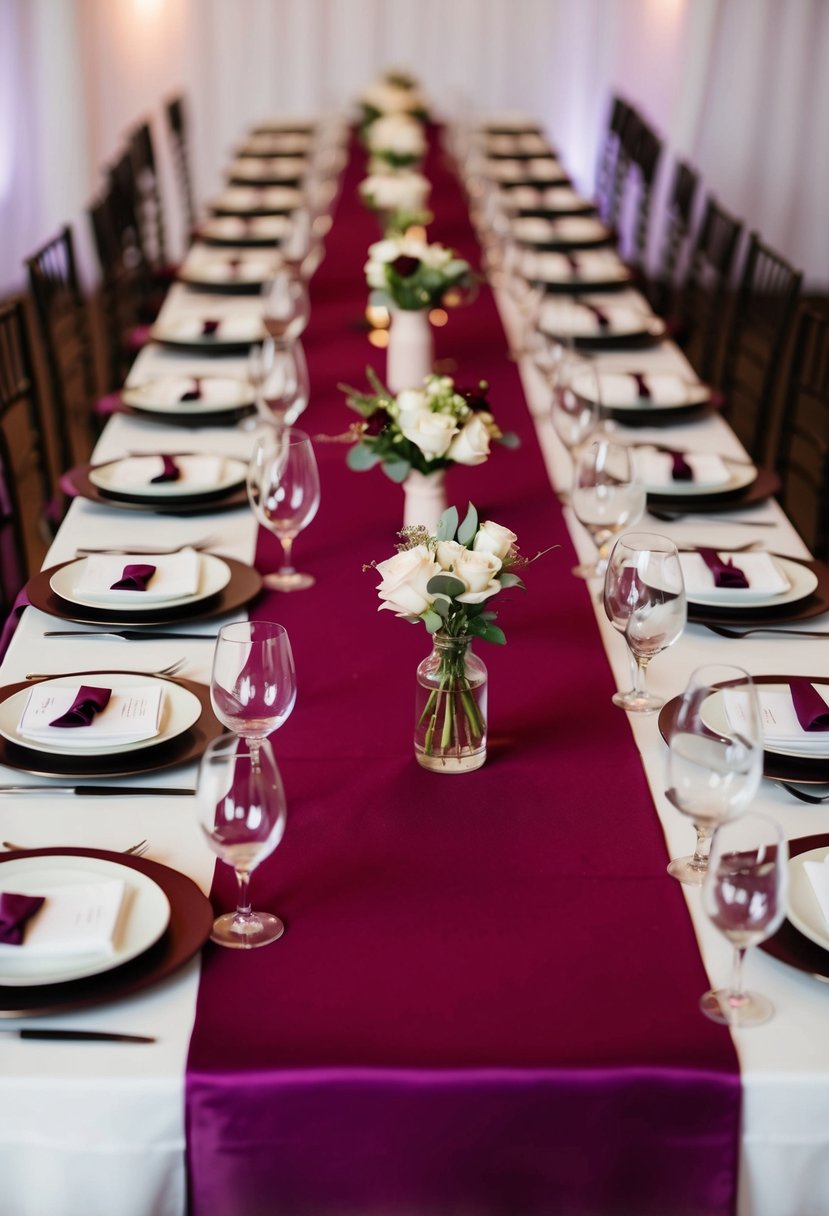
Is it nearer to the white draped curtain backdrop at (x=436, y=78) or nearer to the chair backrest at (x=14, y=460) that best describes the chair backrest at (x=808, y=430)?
the chair backrest at (x=14, y=460)

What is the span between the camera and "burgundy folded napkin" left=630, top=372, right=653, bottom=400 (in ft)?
10.9

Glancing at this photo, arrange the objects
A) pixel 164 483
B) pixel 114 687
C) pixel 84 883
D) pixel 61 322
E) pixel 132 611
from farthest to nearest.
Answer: pixel 61 322, pixel 164 483, pixel 132 611, pixel 114 687, pixel 84 883

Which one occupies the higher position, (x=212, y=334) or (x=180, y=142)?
(x=212, y=334)

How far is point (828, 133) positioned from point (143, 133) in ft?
14.9

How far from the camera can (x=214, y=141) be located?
9.59 meters

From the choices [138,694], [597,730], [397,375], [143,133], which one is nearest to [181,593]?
[138,694]

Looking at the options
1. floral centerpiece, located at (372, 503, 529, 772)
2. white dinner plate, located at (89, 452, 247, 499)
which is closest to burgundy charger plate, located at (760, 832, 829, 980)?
floral centerpiece, located at (372, 503, 529, 772)

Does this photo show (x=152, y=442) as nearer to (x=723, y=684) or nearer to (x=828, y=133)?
(x=723, y=684)

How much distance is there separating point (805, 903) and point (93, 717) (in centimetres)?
89

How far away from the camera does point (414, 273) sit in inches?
123

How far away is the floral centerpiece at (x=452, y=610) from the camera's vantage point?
1766 mm

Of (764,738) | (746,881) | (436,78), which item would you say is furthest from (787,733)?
(436,78)

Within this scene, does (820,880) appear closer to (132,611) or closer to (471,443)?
(471,443)

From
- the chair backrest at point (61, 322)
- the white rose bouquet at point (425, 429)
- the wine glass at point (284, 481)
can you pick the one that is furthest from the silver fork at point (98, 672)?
the chair backrest at point (61, 322)
